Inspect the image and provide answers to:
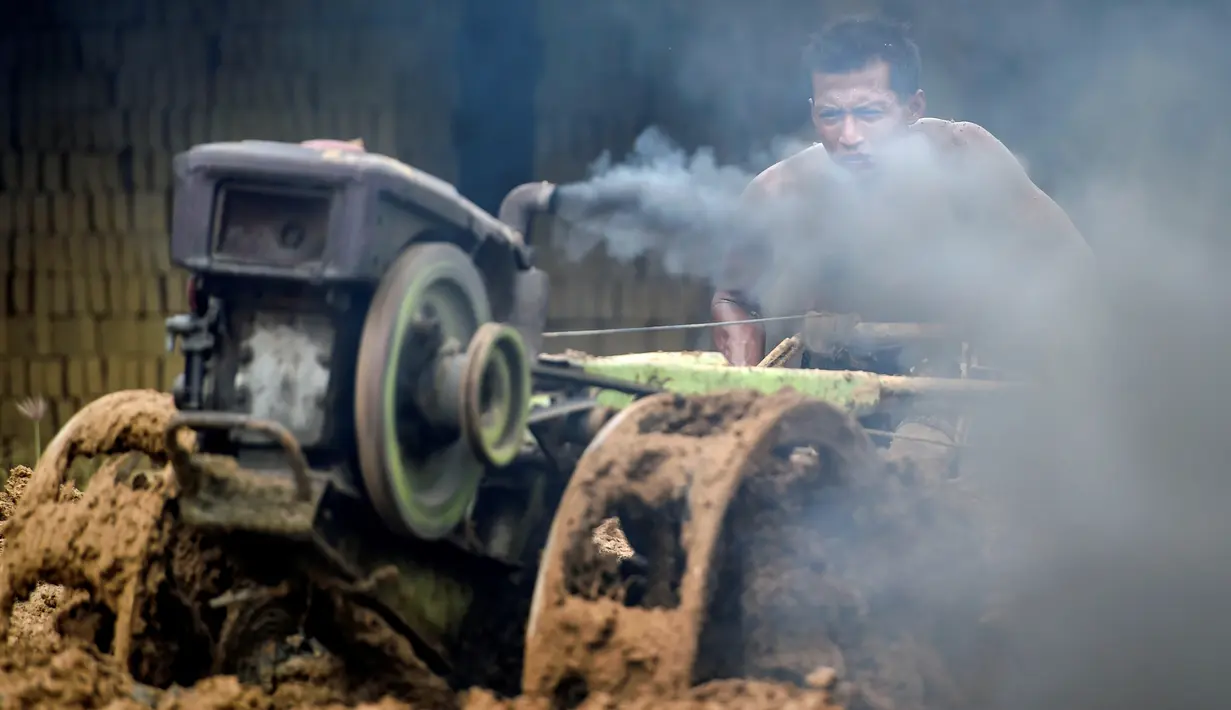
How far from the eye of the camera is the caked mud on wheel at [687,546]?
7.90 ft

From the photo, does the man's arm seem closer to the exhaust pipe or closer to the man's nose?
the man's nose

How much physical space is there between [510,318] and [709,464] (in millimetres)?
A: 678

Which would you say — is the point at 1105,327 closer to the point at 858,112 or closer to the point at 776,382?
the point at 858,112

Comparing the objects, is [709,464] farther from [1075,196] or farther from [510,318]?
[1075,196]

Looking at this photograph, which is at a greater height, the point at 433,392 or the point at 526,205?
the point at 526,205

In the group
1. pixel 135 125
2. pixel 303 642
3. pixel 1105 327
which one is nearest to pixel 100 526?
pixel 303 642

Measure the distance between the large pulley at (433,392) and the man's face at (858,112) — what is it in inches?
81.4

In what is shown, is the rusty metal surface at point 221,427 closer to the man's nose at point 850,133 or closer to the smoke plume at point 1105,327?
the smoke plume at point 1105,327

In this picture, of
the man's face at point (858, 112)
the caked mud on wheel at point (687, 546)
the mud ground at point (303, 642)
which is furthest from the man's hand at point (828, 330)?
the caked mud on wheel at point (687, 546)

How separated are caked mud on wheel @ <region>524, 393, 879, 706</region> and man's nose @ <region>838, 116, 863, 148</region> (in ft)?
5.93

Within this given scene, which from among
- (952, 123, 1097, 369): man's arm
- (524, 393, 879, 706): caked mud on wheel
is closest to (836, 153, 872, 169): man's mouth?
(952, 123, 1097, 369): man's arm

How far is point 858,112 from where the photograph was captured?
441 cm

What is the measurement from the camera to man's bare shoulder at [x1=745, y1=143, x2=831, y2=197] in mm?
4773

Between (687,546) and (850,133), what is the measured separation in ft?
7.81
